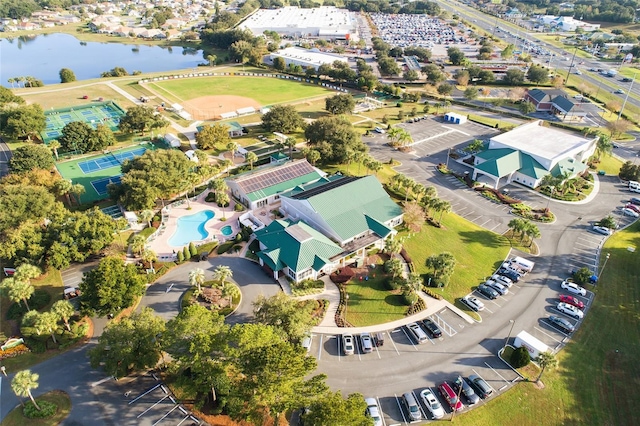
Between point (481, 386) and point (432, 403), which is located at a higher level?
point (481, 386)

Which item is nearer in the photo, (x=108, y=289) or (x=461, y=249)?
(x=108, y=289)

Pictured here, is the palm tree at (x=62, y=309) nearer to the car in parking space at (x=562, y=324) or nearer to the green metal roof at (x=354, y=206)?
the green metal roof at (x=354, y=206)

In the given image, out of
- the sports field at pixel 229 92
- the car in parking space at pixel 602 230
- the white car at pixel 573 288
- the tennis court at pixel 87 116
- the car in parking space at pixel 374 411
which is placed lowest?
the car in parking space at pixel 374 411

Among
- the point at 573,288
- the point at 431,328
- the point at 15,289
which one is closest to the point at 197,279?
the point at 15,289

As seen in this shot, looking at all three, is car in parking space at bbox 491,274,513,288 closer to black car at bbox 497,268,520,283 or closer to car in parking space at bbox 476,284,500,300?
black car at bbox 497,268,520,283

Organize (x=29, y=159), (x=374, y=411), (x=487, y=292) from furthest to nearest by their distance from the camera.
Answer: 1. (x=29, y=159)
2. (x=487, y=292)
3. (x=374, y=411)

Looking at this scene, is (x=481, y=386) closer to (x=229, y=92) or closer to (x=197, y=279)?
(x=197, y=279)


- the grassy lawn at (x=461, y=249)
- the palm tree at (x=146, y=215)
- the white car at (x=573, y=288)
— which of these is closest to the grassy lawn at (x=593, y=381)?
the white car at (x=573, y=288)

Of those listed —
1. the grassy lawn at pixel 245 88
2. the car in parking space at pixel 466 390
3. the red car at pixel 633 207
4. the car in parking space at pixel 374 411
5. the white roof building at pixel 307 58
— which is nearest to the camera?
the car in parking space at pixel 374 411
